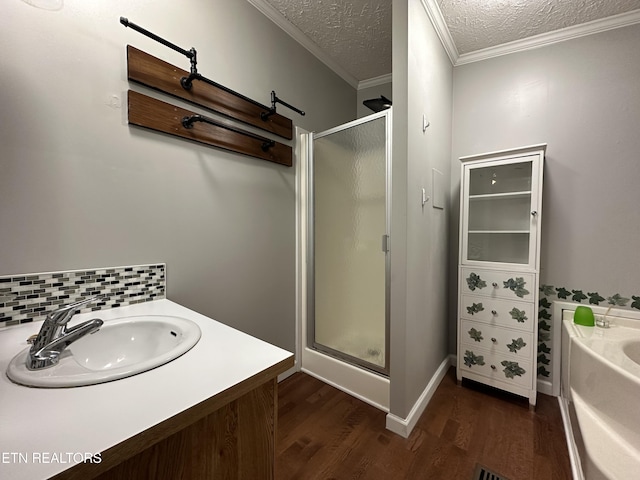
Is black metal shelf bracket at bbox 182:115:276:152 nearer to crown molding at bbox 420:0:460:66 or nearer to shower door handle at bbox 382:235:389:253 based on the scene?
shower door handle at bbox 382:235:389:253

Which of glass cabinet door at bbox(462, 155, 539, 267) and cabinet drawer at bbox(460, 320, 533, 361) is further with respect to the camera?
glass cabinet door at bbox(462, 155, 539, 267)

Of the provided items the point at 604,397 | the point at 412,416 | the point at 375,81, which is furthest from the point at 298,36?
the point at 604,397

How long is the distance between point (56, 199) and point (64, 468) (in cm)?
100

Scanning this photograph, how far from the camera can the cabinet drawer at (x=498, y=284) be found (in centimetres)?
175

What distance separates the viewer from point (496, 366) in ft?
6.09

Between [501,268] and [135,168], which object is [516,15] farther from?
[135,168]

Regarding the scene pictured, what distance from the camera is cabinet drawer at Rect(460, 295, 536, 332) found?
1.75 meters

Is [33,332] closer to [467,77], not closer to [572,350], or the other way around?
[572,350]

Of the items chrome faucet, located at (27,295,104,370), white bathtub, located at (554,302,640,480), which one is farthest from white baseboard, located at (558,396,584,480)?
chrome faucet, located at (27,295,104,370)

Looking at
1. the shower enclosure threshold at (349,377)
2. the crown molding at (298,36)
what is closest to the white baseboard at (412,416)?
the shower enclosure threshold at (349,377)

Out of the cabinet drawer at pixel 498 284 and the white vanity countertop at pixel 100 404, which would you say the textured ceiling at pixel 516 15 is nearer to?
the cabinet drawer at pixel 498 284

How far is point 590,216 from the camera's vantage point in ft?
5.89

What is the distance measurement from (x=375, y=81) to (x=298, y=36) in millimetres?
930

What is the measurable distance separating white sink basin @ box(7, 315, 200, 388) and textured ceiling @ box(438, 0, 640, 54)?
231 centimetres
